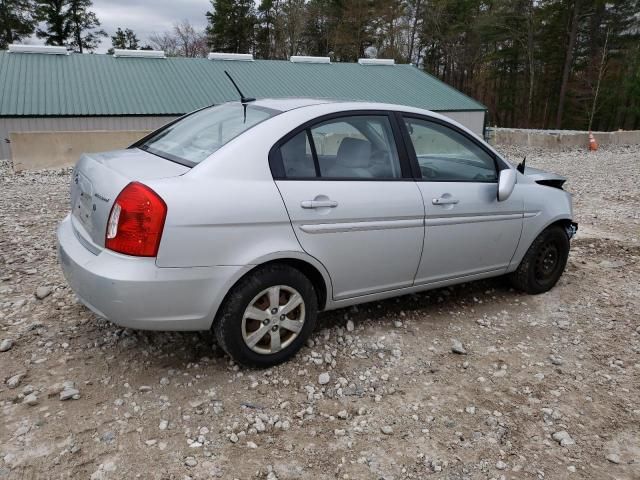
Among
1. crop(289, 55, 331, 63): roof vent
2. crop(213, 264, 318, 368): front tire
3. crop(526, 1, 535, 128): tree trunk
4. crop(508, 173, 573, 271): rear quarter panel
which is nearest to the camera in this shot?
crop(213, 264, 318, 368): front tire

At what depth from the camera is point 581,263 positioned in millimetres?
5465

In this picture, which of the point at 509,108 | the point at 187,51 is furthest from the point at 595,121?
the point at 187,51

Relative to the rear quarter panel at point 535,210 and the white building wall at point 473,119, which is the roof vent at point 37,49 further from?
the rear quarter panel at point 535,210

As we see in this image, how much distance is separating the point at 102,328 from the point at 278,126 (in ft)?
6.33

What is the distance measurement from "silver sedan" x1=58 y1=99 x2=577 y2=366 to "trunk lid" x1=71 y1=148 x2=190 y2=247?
0.04ft

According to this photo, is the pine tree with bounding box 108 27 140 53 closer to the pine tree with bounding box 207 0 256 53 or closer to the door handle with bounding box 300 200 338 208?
the pine tree with bounding box 207 0 256 53

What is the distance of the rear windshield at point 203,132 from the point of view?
10.1 ft

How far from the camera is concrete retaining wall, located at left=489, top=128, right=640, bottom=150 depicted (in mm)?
21734

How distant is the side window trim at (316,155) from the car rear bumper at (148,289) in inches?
25.7

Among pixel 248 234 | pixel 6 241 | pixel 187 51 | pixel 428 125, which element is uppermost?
pixel 187 51

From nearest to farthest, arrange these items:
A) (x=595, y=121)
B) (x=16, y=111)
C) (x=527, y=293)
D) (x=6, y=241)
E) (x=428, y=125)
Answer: (x=428, y=125)
(x=527, y=293)
(x=6, y=241)
(x=16, y=111)
(x=595, y=121)

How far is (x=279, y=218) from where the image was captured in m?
2.90

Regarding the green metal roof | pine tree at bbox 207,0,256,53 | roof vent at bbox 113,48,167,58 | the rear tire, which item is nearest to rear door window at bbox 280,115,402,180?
the rear tire

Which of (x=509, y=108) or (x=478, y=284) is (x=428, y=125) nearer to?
(x=478, y=284)
